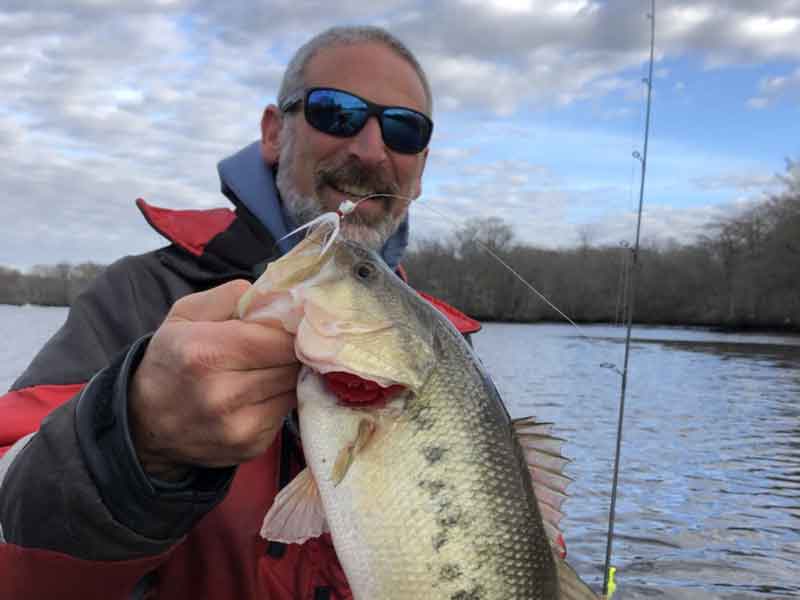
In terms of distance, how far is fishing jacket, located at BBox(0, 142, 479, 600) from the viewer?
1734 millimetres

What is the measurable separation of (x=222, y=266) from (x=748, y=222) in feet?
247

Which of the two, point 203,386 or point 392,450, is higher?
point 203,386

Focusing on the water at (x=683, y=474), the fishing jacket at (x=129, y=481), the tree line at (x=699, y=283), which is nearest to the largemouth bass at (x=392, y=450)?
the fishing jacket at (x=129, y=481)

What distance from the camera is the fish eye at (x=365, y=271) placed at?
6.44 ft

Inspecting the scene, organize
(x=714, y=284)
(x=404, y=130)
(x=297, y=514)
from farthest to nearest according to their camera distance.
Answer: (x=714, y=284)
(x=404, y=130)
(x=297, y=514)

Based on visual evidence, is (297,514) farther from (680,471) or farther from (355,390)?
(680,471)

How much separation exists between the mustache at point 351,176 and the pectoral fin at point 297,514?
68.6 inches

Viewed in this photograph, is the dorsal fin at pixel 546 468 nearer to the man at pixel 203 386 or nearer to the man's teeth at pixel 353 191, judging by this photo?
the man at pixel 203 386

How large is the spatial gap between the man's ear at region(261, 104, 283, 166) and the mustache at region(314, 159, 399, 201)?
402mm

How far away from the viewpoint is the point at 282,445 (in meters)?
2.63

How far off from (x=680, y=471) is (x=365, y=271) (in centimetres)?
1200

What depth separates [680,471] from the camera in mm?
12555

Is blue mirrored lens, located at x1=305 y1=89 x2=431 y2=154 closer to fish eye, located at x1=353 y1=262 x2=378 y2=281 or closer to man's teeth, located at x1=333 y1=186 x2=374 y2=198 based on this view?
man's teeth, located at x1=333 y1=186 x2=374 y2=198

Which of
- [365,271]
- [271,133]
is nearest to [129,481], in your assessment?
[365,271]
